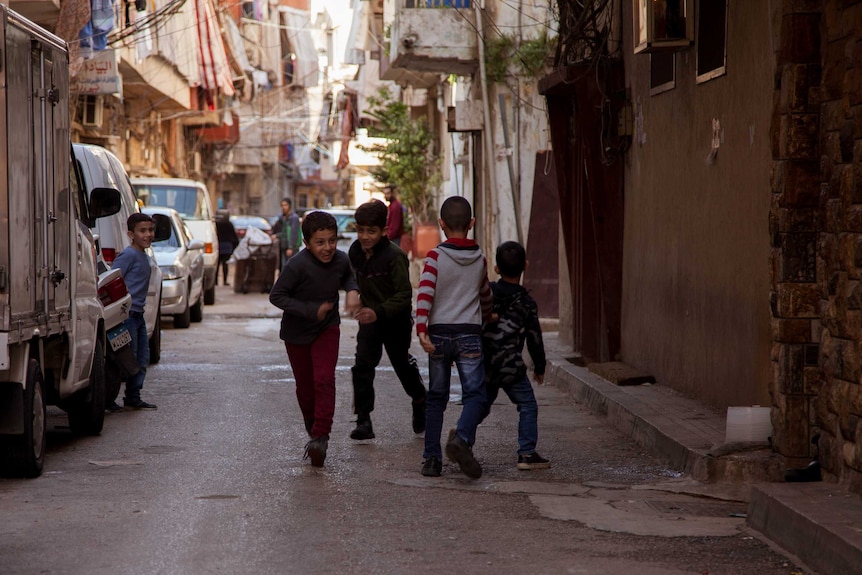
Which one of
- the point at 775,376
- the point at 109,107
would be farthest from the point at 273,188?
the point at 775,376

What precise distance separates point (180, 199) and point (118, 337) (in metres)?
15.4

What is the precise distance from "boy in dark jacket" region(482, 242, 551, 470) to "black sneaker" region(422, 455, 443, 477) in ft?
1.30

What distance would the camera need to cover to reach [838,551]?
5207mm

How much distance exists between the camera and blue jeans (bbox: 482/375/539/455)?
7762mm

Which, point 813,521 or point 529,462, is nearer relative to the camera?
point 813,521

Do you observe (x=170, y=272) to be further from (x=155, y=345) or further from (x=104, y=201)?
(x=104, y=201)

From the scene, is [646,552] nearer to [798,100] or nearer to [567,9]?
[798,100]

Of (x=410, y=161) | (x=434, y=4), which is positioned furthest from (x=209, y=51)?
(x=434, y=4)

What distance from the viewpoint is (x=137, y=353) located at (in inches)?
440

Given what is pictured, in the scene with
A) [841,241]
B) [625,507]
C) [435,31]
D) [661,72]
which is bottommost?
[625,507]

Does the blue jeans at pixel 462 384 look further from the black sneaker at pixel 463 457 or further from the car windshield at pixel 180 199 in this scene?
the car windshield at pixel 180 199

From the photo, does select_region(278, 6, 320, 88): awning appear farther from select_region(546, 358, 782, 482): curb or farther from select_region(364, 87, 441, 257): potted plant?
select_region(546, 358, 782, 482): curb

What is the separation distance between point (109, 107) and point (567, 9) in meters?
19.1

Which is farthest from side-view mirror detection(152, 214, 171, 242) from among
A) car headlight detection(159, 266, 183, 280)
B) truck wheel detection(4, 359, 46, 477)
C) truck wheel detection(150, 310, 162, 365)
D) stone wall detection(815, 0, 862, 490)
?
stone wall detection(815, 0, 862, 490)
